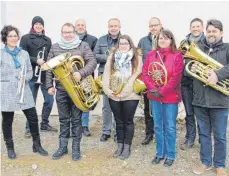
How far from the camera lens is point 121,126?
5297 mm

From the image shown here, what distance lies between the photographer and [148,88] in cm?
483

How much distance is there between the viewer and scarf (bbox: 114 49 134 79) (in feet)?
16.3

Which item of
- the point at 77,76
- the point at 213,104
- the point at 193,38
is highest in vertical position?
Answer: the point at 193,38

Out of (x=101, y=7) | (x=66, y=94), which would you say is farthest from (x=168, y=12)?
(x=66, y=94)

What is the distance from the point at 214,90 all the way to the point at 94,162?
197 cm

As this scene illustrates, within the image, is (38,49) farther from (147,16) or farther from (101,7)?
(147,16)

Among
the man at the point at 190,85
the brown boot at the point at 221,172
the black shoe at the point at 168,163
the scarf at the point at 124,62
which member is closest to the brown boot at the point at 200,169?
the brown boot at the point at 221,172

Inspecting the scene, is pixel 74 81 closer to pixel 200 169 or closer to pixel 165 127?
pixel 165 127

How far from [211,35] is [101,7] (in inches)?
134

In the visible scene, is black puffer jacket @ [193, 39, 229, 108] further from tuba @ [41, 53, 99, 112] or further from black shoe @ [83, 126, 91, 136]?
black shoe @ [83, 126, 91, 136]

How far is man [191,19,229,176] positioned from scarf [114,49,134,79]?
92 centimetres

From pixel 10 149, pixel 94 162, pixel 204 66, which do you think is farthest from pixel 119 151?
pixel 204 66

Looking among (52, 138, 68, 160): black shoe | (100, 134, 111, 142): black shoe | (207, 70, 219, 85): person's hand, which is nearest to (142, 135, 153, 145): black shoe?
(100, 134, 111, 142): black shoe

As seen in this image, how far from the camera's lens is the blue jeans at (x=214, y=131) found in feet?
15.0
